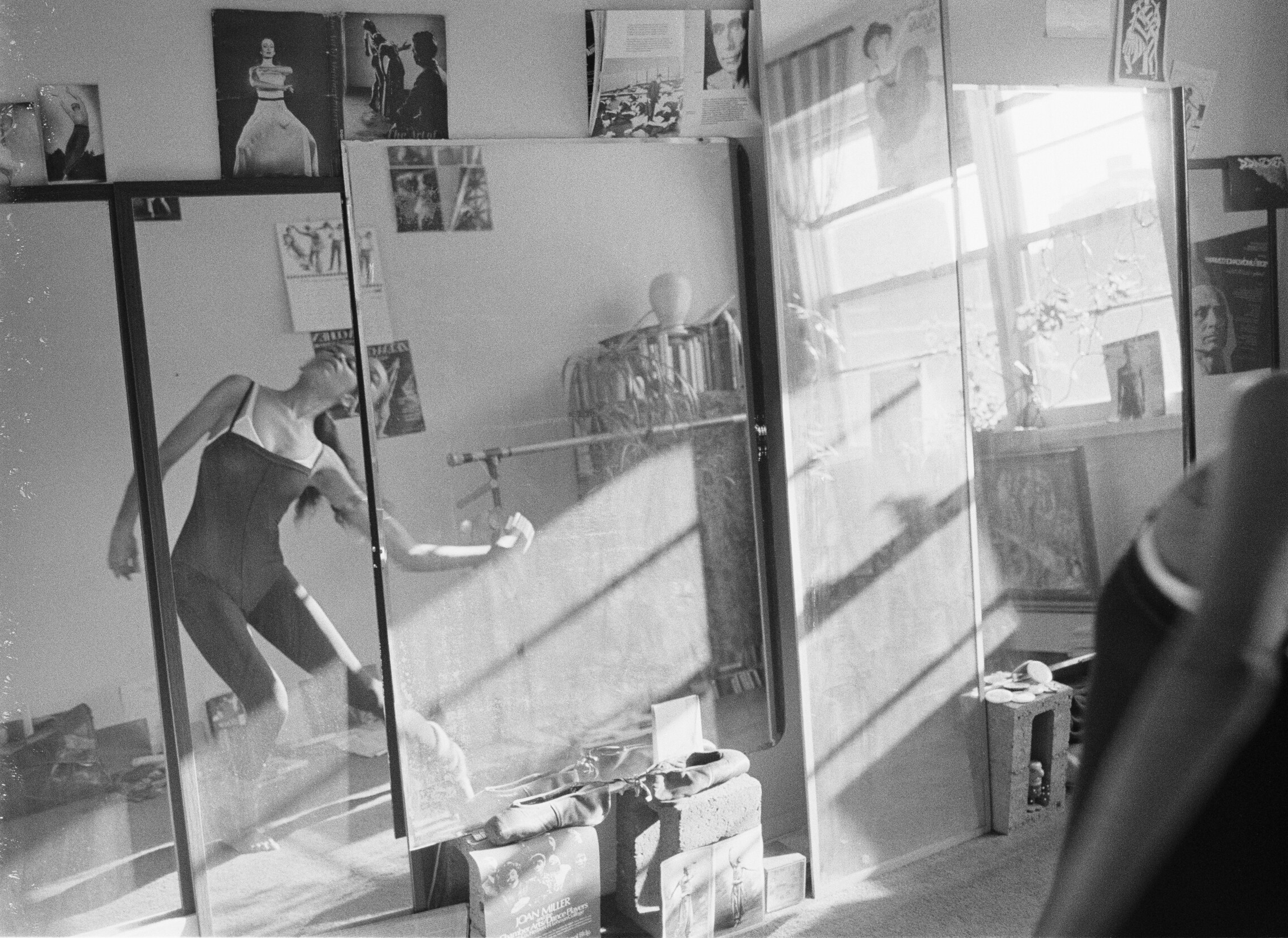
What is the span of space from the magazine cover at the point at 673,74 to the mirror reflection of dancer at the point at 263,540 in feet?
2.91

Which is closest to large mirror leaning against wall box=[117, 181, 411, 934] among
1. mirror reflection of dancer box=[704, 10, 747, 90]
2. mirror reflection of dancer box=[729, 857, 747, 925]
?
mirror reflection of dancer box=[729, 857, 747, 925]

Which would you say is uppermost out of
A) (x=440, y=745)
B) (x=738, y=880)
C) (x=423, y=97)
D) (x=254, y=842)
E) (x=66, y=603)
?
(x=423, y=97)

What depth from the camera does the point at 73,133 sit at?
2320 mm

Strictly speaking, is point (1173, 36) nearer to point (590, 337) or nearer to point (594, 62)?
point (594, 62)

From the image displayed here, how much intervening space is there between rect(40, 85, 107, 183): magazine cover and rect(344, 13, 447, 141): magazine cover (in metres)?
0.51

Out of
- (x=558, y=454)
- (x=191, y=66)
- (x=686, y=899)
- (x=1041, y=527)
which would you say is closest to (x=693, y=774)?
(x=686, y=899)

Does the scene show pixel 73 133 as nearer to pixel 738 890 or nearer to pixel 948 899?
pixel 738 890

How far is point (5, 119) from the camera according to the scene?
7.48 feet

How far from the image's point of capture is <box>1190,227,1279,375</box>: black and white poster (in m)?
3.66

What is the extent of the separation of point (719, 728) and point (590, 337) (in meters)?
1.04

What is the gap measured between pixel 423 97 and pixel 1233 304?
2.73 m

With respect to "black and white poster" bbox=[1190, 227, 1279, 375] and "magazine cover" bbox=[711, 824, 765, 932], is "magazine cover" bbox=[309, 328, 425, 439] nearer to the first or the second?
"magazine cover" bbox=[711, 824, 765, 932]

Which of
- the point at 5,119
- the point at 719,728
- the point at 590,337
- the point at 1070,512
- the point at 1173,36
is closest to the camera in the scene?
the point at 5,119

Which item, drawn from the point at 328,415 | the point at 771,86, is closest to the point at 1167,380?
the point at 771,86
